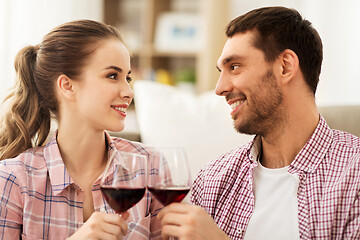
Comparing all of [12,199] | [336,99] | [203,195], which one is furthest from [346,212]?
[336,99]

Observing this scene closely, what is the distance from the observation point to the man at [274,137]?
1528mm

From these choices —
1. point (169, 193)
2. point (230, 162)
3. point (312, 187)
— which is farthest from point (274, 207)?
point (169, 193)

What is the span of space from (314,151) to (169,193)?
0.61 meters

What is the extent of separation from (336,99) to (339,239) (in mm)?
2187

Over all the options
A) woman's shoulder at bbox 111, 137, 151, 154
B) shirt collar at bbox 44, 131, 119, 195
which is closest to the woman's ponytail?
shirt collar at bbox 44, 131, 119, 195

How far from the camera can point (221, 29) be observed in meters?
3.97

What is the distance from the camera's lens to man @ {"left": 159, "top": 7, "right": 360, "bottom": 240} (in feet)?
5.01

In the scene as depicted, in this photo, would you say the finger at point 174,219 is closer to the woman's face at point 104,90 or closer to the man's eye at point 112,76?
the woman's face at point 104,90

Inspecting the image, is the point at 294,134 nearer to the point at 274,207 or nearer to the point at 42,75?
the point at 274,207

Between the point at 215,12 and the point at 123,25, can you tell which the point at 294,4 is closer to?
the point at 215,12

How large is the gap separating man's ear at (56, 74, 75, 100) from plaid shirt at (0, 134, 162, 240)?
17cm

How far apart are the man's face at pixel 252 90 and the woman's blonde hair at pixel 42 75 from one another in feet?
1.42

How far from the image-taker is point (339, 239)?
1.41 m

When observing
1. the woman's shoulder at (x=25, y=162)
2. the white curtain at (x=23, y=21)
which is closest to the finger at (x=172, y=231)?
the woman's shoulder at (x=25, y=162)
